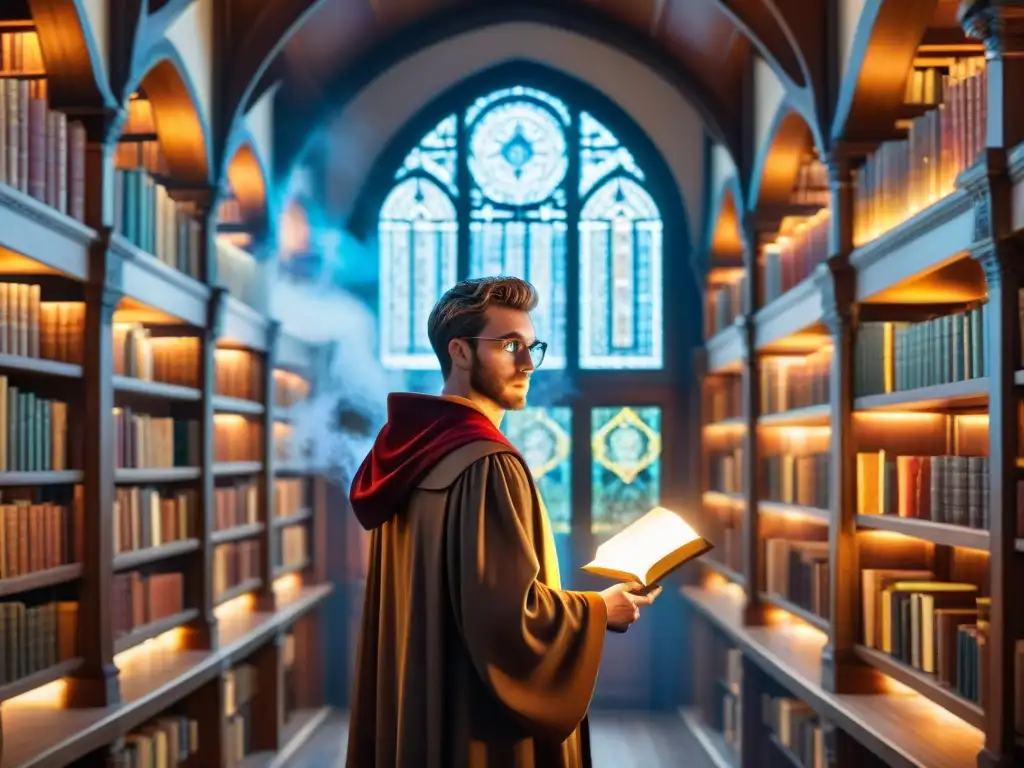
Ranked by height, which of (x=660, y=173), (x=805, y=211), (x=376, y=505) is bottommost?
(x=376, y=505)

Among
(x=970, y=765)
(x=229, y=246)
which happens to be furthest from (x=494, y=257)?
(x=970, y=765)

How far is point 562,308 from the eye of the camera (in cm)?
1030

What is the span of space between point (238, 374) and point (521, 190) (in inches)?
123

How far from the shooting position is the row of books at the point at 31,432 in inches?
180

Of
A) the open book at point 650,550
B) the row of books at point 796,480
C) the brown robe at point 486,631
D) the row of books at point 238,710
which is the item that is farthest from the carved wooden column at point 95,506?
the row of books at point 796,480

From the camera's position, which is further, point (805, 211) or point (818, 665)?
point (805, 211)

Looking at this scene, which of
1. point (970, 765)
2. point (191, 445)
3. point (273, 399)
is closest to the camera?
point (970, 765)

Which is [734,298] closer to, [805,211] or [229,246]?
[805,211]

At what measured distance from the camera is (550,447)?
1021cm

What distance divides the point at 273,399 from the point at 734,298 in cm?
327

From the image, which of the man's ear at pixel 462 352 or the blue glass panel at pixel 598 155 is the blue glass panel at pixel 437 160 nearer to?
the blue glass panel at pixel 598 155

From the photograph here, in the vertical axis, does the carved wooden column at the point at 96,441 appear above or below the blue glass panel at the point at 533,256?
below

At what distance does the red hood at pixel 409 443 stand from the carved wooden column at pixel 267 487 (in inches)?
235

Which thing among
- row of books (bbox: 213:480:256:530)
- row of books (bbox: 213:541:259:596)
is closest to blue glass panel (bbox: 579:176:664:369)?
row of books (bbox: 213:480:256:530)
